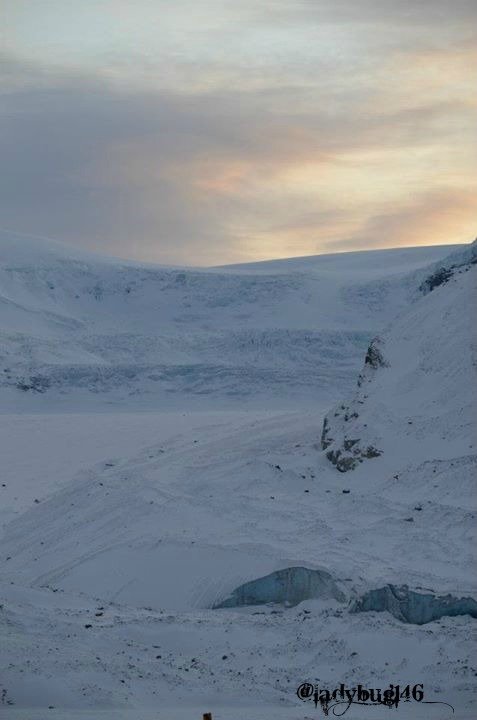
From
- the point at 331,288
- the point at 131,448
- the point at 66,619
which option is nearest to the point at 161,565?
the point at 66,619

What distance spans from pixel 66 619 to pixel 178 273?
4462 cm

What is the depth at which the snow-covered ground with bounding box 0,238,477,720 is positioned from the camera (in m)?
11.5

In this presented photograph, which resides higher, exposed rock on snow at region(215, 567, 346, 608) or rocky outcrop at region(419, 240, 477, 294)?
rocky outcrop at region(419, 240, 477, 294)

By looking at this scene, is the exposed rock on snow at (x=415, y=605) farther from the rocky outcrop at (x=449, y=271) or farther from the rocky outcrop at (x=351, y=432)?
the rocky outcrop at (x=449, y=271)

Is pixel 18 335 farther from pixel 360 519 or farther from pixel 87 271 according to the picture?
pixel 360 519

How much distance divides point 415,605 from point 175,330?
1530 inches

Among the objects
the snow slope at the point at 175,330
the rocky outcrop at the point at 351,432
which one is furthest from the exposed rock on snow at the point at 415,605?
the snow slope at the point at 175,330

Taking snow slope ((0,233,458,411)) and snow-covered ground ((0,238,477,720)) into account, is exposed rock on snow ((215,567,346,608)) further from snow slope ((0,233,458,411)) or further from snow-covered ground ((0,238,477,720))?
snow slope ((0,233,458,411))

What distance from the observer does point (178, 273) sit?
188ft

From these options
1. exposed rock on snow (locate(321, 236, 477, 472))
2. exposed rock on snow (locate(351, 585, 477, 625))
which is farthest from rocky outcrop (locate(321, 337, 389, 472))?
exposed rock on snow (locate(351, 585, 477, 625))

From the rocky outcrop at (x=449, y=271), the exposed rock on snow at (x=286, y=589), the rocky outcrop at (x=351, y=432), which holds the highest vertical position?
the rocky outcrop at (x=449, y=271)

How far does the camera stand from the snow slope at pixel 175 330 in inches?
1567

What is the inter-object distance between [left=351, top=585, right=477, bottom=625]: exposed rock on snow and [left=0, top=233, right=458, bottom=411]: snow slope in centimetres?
2444

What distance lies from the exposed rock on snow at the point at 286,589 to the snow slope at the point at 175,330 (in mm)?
23150
